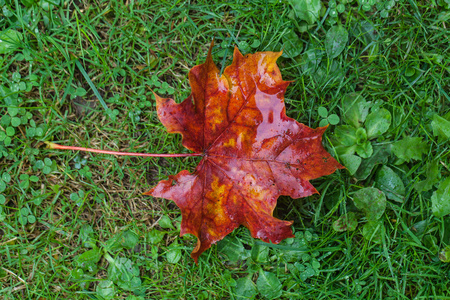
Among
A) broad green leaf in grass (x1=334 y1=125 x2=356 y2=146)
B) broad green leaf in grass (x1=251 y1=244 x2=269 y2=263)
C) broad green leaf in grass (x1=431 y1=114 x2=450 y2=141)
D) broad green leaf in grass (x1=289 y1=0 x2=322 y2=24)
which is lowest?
broad green leaf in grass (x1=251 y1=244 x2=269 y2=263)

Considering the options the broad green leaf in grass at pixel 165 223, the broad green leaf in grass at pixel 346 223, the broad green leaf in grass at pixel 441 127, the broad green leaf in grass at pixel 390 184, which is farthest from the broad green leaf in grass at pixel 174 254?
the broad green leaf in grass at pixel 441 127

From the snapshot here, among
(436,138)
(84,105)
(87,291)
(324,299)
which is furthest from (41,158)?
(436,138)

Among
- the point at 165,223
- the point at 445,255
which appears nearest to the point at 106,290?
the point at 165,223

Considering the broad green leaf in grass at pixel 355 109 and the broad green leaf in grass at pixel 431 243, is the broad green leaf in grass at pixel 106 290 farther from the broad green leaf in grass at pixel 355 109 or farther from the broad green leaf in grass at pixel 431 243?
the broad green leaf in grass at pixel 431 243

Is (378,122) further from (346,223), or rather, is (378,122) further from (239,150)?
(239,150)

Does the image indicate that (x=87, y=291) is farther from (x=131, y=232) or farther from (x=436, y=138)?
(x=436, y=138)

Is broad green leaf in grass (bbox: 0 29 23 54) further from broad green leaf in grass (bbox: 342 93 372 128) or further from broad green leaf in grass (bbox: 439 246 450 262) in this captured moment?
broad green leaf in grass (bbox: 439 246 450 262)

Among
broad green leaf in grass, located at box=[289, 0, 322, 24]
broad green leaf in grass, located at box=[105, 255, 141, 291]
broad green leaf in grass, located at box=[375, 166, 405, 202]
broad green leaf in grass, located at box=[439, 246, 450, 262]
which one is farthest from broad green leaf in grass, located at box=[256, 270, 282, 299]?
broad green leaf in grass, located at box=[289, 0, 322, 24]
